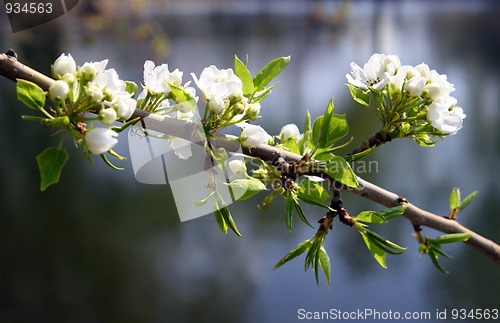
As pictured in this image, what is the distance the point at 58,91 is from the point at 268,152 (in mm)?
179

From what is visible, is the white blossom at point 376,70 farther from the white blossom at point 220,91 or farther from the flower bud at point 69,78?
the flower bud at point 69,78

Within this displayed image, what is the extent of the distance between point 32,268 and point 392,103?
3922 mm

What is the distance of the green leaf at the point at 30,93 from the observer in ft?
1.46

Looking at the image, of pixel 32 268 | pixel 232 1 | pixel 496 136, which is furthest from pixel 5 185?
pixel 232 1

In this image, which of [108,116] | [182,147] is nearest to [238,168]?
[182,147]

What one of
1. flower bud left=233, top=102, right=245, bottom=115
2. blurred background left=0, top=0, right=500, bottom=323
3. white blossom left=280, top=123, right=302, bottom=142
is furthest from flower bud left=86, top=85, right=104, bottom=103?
blurred background left=0, top=0, right=500, bottom=323

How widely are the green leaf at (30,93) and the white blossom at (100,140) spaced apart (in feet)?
0.16

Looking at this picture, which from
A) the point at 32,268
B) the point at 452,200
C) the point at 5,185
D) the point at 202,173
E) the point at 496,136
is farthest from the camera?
the point at 496,136

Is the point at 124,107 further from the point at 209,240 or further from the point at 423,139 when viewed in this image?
the point at 209,240

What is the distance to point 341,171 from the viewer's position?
0.49 metres

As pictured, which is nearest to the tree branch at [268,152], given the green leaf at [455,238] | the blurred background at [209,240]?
the green leaf at [455,238]

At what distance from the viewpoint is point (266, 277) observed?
12.6 ft

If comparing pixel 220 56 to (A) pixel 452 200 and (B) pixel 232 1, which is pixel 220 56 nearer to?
(B) pixel 232 1

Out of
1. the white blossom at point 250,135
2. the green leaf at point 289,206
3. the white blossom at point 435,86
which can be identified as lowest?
the green leaf at point 289,206
